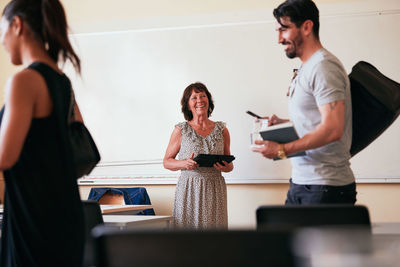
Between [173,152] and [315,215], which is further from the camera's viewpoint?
[173,152]

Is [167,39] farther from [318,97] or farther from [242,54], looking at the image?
[318,97]

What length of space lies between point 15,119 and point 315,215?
897 millimetres

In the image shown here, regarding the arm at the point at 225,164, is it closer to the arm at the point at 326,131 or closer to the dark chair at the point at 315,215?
the arm at the point at 326,131

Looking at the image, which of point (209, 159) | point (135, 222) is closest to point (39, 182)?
point (135, 222)

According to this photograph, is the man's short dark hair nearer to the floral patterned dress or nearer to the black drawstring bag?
the black drawstring bag

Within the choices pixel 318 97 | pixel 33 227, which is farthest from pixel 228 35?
pixel 33 227

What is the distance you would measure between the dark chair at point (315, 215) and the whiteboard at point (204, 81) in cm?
292

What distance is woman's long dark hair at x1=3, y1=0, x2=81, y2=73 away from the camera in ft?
4.96

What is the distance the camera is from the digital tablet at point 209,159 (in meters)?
3.71

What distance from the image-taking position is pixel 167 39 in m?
4.86

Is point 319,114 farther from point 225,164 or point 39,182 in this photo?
point 225,164


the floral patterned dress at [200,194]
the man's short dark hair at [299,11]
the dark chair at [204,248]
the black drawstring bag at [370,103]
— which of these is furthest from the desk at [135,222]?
the dark chair at [204,248]

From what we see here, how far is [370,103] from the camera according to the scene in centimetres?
206

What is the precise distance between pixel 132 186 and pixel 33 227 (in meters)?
3.53
